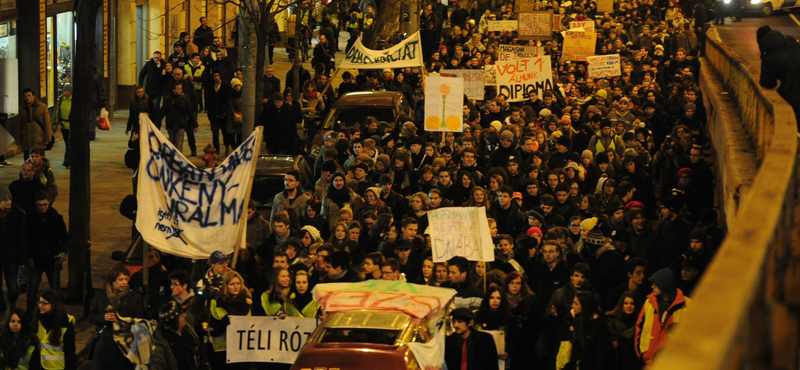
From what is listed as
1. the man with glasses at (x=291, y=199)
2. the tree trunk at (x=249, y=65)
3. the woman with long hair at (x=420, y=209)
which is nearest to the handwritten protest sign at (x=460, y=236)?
the woman with long hair at (x=420, y=209)

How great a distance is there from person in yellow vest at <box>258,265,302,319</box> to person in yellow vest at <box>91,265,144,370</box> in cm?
107

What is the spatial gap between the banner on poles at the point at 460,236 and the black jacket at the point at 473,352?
4.74 ft

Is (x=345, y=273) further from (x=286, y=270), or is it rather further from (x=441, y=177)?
(x=441, y=177)

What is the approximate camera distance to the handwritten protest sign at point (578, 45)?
28717 millimetres

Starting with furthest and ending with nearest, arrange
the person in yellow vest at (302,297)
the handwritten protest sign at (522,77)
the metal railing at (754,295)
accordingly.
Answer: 1. the handwritten protest sign at (522,77)
2. the person in yellow vest at (302,297)
3. the metal railing at (754,295)

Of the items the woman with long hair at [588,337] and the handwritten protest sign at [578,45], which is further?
the handwritten protest sign at [578,45]

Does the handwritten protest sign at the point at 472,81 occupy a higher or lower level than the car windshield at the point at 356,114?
higher

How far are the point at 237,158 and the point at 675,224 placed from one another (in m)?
4.39

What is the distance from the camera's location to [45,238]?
501 inches

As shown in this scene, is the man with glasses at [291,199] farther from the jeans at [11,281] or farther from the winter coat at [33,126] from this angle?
the winter coat at [33,126]

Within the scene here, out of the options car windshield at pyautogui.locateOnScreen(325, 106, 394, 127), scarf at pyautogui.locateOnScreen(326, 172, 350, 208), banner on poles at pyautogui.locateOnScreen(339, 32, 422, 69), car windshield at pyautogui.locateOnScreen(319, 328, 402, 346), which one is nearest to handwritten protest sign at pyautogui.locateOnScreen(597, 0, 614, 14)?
banner on poles at pyautogui.locateOnScreen(339, 32, 422, 69)

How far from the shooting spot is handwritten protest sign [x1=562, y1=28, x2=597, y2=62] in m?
28.7

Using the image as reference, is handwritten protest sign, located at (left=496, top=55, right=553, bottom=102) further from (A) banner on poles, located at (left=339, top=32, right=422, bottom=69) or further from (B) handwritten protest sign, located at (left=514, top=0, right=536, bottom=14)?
(B) handwritten protest sign, located at (left=514, top=0, right=536, bottom=14)

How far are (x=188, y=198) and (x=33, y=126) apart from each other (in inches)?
370
